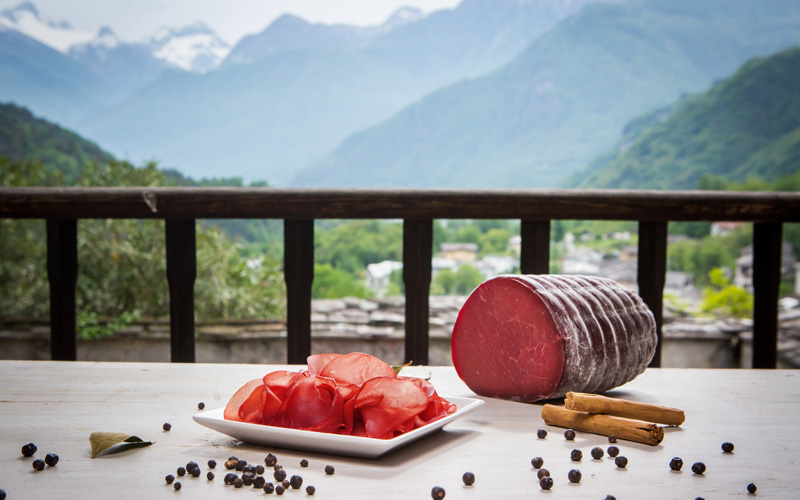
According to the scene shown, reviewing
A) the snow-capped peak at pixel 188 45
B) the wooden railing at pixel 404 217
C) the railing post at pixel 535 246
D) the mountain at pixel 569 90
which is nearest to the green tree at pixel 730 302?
the wooden railing at pixel 404 217

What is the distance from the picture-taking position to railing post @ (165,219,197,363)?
157 centimetres

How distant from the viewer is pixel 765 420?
80 centimetres

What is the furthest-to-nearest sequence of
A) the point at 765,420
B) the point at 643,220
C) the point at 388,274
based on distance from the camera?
the point at 388,274, the point at 643,220, the point at 765,420

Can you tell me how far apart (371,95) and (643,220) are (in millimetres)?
24979

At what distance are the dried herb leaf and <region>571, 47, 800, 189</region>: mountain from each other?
1191cm

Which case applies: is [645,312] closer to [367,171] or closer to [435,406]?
[435,406]

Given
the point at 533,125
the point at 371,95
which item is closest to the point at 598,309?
the point at 533,125

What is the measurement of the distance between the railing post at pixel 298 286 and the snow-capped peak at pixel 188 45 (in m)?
21.0

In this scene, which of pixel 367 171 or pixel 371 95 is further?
pixel 371 95

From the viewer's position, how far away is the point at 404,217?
58.9 inches

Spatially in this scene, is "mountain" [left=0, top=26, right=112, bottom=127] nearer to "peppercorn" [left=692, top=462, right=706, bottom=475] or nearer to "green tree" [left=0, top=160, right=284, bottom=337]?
"green tree" [left=0, top=160, right=284, bottom=337]

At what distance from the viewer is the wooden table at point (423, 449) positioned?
1.80ft

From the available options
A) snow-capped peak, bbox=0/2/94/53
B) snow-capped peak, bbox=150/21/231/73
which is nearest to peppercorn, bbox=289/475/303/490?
snow-capped peak, bbox=0/2/94/53

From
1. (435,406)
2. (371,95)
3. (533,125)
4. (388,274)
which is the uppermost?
(371,95)
